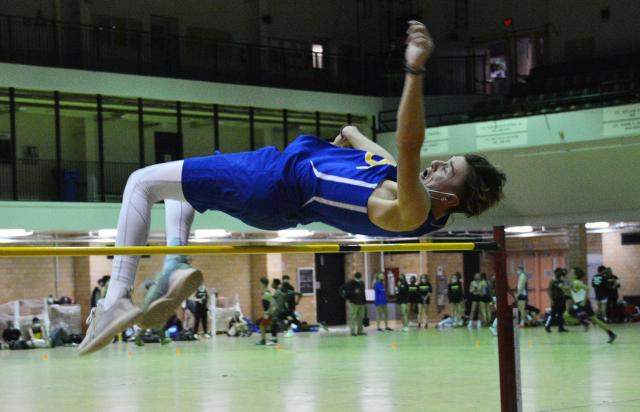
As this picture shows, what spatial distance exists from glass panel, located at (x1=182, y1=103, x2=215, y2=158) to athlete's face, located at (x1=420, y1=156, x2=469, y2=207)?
89.3 ft

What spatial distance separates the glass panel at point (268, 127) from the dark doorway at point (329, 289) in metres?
5.43

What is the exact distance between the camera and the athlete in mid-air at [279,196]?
4688 mm

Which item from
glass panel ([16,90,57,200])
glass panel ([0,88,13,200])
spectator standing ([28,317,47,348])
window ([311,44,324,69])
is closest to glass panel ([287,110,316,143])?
window ([311,44,324,69])

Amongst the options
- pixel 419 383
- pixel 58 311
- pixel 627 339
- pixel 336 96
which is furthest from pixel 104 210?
pixel 419 383

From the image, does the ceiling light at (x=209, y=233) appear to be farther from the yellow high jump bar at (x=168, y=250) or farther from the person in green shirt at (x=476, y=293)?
the yellow high jump bar at (x=168, y=250)

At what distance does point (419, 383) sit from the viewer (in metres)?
13.8

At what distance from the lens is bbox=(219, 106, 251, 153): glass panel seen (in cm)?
3256

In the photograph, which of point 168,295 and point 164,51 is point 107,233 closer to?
point 164,51

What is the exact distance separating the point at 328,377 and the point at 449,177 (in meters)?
10.6

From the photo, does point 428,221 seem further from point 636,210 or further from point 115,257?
point 636,210

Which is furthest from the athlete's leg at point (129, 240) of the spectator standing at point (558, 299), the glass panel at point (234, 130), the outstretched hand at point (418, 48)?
the glass panel at point (234, 130)

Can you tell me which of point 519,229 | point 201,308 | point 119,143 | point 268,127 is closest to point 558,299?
point 519,229

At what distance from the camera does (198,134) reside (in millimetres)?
33000

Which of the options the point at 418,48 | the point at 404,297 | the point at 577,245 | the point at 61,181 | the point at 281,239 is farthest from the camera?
the point at 577,245
